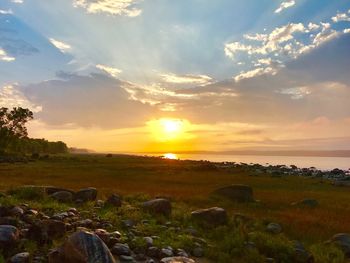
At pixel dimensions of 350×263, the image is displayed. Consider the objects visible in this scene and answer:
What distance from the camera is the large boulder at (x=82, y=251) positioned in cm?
1021

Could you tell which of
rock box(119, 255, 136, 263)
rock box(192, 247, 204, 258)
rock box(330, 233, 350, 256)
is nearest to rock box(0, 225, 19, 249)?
rock box(119, 255, 136, 263)

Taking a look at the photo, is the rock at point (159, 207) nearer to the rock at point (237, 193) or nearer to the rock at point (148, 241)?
the rock at point (148, 241)

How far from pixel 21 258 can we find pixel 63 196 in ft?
33.2

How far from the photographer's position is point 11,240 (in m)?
11.7

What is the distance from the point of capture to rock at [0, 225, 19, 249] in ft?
37.9

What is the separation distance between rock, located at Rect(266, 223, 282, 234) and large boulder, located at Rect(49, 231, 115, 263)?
9.69 metres

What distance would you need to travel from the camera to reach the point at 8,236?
11719mm

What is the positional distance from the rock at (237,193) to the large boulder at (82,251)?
20.6 m

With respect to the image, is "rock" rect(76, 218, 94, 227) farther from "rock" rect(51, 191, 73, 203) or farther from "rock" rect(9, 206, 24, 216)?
"rock" rect(51, 191, 73, 203)

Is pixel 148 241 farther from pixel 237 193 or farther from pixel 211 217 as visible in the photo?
pixel 237 193

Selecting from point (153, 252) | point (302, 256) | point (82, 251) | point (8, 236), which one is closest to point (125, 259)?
point (153, 252)

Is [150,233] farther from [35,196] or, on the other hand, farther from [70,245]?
[35,196]

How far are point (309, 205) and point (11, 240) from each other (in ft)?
75.8

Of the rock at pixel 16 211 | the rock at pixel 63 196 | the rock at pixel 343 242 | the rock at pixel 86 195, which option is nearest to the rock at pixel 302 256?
the rock at pixel 343 242
